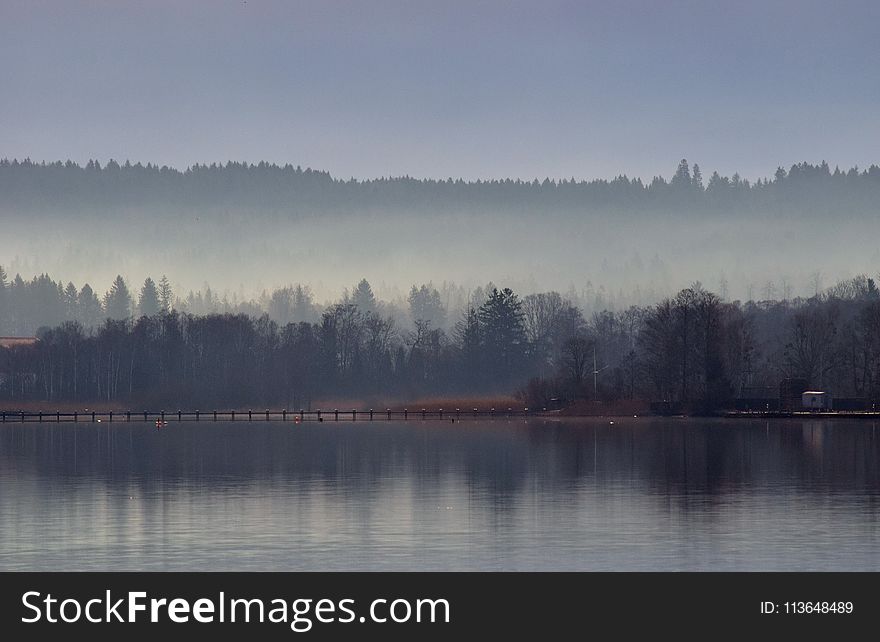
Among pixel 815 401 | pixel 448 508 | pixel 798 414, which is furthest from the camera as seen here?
pixel 815 401

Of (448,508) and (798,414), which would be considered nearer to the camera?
(448,508)

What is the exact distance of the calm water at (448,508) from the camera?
4309cm

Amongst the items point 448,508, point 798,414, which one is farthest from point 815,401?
point 448,508

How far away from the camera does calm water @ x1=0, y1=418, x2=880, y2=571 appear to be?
43.1 meters

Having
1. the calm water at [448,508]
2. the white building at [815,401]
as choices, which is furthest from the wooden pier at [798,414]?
the calm water at [448,508]

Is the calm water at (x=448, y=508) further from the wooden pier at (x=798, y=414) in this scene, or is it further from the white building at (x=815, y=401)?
the white building at (x=815, y=401)

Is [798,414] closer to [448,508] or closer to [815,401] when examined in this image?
[815,401]

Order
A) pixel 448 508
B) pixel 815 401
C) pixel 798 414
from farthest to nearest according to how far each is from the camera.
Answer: pixel 815 401 < pixel 798 414 < pixel 448 508

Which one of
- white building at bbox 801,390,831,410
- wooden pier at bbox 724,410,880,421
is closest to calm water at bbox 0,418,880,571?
wooden pier at bbox 724,410,880,421

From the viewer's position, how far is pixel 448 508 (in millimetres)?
58188

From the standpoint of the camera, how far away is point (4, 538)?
4812 cm
